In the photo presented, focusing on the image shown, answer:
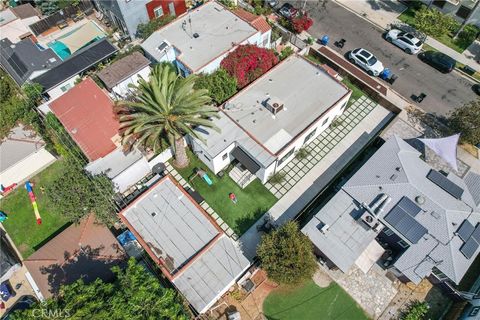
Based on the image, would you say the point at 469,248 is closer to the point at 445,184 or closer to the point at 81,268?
the point at 445,184

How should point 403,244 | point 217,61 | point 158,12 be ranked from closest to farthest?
point 403,244 < point 217,61 < point 158,12

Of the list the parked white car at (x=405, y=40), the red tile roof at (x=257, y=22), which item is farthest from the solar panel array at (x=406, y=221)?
the red tile roof at (x=257, y=22)

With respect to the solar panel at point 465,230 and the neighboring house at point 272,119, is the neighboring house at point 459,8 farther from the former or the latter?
the solar panel at point 465,230

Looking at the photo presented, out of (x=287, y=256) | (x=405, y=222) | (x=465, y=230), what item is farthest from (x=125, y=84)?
(x=465, y=230)

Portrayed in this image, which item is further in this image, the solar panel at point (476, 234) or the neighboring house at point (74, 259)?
the neighboring house at point (74, 259)

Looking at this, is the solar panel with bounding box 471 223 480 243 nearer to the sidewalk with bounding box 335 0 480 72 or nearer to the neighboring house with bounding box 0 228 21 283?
the sidewalk with bounding box 335 0 480 72

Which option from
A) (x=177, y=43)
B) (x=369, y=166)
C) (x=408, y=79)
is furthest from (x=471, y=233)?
(x=177, y=43)
